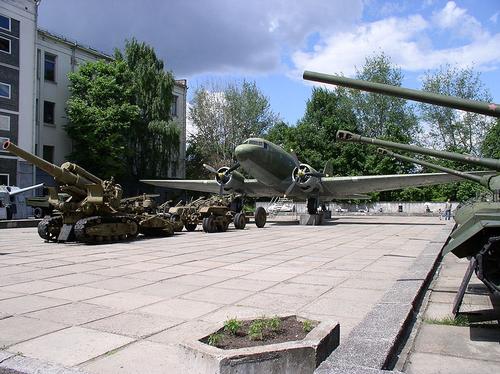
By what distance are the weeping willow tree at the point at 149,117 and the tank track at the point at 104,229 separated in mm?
23861

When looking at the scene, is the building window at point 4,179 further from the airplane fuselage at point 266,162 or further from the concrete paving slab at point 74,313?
the concrete paving slab at point 74,313

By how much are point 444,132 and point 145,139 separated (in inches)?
1277

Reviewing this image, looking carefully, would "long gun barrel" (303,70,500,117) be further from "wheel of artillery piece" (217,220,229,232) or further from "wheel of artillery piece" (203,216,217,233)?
"wheel of artillery piece" (217,220,229,232)

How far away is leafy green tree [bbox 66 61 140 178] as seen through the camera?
33594 mm

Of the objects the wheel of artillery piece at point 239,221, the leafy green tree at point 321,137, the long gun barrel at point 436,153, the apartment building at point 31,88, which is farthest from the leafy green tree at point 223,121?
the long gun barrel at point 436,153

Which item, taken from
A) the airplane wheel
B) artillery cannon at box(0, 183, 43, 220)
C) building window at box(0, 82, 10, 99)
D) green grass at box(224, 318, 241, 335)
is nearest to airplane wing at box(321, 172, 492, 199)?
artillery cannon at box(0, 183, 43, 220)

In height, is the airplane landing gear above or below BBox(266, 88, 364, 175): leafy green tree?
below

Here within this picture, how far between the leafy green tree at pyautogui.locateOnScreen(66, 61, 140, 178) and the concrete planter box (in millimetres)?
32189

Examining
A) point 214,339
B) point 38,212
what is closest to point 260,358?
point 214,339

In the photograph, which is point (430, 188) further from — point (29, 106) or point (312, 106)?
point (29, 106)

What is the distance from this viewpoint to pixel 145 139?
38.1 m

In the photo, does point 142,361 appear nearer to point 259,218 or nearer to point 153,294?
point 153,294

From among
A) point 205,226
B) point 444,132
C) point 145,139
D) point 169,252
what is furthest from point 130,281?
point 444,132

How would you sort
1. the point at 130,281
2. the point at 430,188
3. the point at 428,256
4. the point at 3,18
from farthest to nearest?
the point at 430,188 < the point at 3,18 < the point at 428,256 < the point at 130,281
